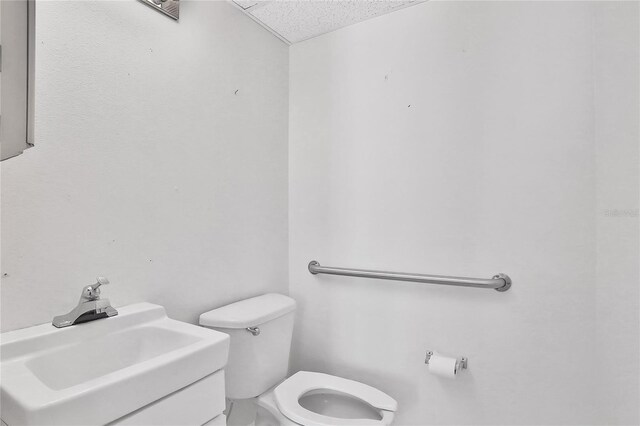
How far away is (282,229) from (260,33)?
0.95m

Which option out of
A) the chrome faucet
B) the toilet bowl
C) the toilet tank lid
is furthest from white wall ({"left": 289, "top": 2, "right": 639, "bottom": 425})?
the chrome faucet

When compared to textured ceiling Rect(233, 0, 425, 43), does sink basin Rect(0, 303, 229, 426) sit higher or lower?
lower

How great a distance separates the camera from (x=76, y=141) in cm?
91

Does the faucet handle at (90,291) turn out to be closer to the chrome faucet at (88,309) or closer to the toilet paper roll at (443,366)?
the chrome faucet at (88,309)

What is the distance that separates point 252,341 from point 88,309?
0.57 m

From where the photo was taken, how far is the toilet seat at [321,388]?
1121 millimetres

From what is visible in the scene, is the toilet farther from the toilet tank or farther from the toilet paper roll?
the toilet paper roll

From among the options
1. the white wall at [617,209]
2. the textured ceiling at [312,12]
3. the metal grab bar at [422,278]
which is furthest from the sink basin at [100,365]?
the textured ceiling at [312,12]

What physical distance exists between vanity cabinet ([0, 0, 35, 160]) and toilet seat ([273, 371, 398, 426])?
1.08m

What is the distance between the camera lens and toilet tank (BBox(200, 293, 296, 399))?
120cm

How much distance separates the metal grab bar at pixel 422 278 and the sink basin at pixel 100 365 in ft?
2.40

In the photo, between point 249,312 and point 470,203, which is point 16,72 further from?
point 470,203

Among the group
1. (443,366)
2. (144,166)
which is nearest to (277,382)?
(443,366)

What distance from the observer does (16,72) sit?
0.52 metres
